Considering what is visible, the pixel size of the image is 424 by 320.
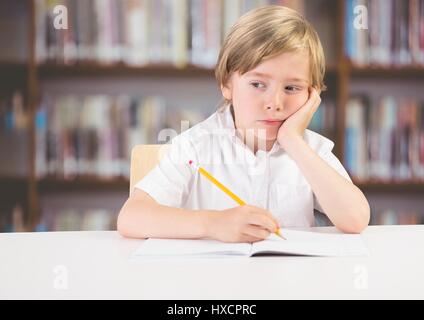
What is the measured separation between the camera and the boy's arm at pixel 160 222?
0.83m

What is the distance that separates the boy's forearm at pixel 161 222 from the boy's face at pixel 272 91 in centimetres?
27

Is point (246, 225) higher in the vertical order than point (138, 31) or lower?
lower

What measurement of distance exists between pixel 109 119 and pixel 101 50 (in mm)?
239

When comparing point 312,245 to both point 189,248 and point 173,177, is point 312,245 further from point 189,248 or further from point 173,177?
point 173,177

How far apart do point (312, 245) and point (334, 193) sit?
22 cm

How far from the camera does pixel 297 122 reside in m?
1.07

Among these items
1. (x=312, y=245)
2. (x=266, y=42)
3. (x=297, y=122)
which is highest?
(x=266, y=42)

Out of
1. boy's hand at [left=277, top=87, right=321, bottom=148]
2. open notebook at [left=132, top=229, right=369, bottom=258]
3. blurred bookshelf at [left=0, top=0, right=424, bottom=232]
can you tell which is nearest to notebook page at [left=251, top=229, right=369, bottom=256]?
open notebook at [left=132, top=229, right=369, bottom=258]

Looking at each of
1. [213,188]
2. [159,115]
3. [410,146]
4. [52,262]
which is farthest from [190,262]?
[410,146]

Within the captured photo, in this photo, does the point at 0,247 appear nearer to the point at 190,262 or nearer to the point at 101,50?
the point at 190,262

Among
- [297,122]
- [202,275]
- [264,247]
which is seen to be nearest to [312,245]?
[264,247]

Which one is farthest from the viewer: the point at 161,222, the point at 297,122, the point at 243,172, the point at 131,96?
the point at 131,96

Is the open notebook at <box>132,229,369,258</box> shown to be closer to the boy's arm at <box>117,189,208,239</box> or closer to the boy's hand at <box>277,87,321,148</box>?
the boy's arm at <box>117,189,208,239</box>

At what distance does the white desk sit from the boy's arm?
8cm
